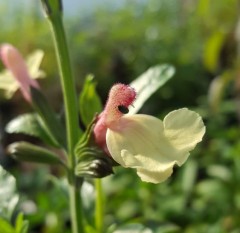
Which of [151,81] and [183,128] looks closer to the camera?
[183,128]

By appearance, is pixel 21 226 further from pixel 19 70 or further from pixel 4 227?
pixel 19 70

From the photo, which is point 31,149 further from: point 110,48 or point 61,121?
point 110,48

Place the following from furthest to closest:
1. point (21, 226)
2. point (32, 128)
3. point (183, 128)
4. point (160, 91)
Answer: point (160, 91), point (32, 128), point (21, 226), point (183, 128)

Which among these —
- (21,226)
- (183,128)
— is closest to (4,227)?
(21,226)

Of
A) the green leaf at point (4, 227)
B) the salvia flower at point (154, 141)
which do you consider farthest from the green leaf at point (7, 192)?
the salvia flower at point (154, 141)

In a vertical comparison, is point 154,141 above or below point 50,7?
below

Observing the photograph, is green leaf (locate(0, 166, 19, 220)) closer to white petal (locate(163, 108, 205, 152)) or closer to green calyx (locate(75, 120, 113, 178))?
green calyx (locate(75, 120, 113, 178))

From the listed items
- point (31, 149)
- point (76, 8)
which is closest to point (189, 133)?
point (31, 149)

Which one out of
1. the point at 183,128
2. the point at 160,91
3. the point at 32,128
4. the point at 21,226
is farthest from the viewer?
the point at 160,91
